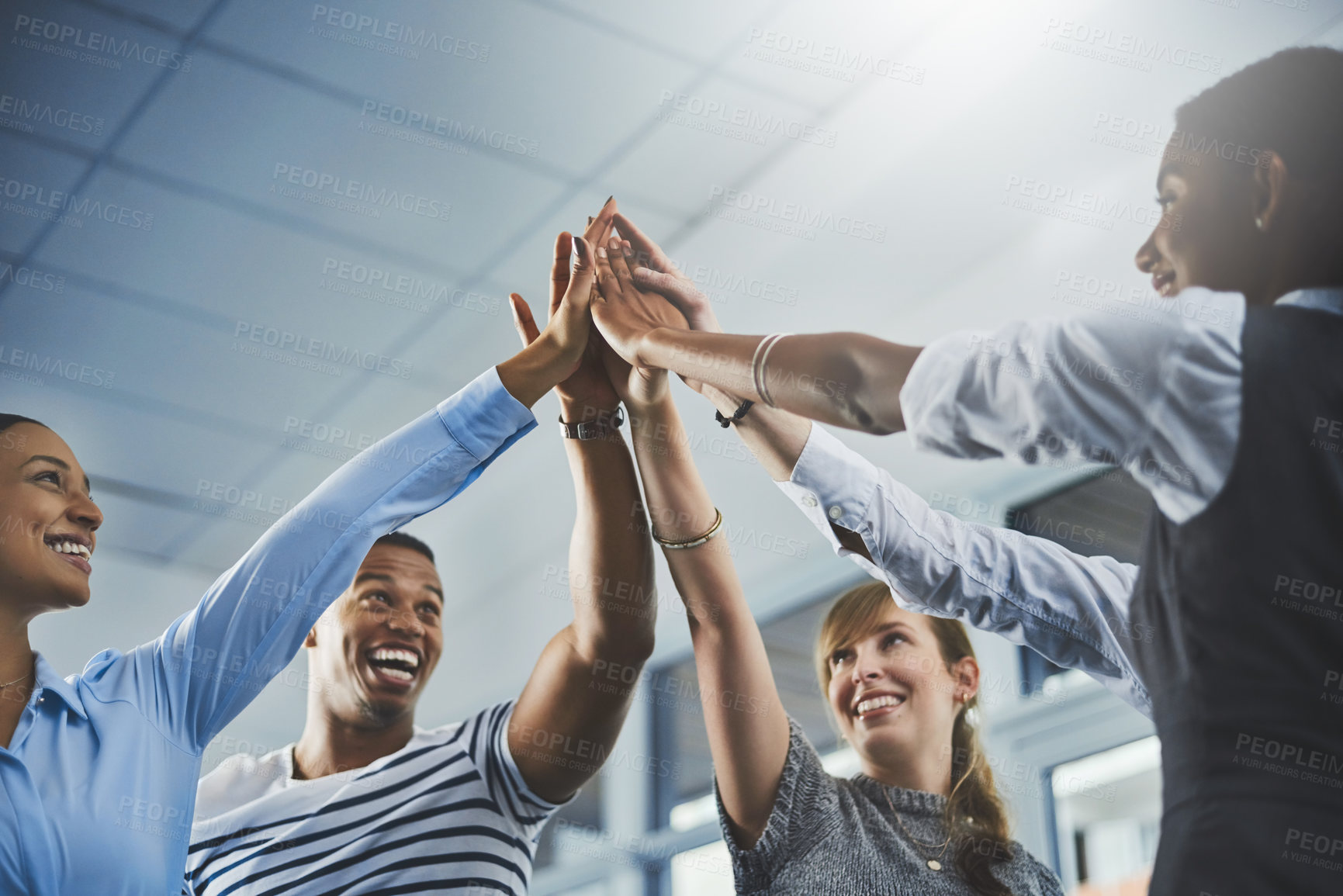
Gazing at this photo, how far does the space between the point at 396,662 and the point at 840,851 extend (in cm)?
89

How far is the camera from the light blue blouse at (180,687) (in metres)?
1.39

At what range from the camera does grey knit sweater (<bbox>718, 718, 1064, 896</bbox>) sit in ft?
5.16

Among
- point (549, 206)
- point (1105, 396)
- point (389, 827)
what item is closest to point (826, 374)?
point (1105, 396)

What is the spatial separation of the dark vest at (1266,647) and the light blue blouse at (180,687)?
3.37ft

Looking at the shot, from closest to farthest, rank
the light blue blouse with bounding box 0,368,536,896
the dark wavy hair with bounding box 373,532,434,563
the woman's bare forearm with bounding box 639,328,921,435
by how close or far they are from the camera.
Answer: the woman's bare forearm with bounding box 639,328,921,435, the light blue blouse with bounding box 0,368,536,896, the dark wavy hair with bounding box 373,532,434,563

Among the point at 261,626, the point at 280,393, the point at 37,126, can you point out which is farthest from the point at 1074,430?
the point at 280,393

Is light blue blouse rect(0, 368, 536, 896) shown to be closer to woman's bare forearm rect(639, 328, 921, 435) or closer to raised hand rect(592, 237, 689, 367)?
raised hand rect(592, 237, 689, 367)

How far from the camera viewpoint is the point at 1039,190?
97.3 inches

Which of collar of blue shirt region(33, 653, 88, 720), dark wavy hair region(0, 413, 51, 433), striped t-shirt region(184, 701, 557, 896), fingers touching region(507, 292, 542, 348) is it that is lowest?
striped t-shirt region(184, 701, 557, 896)

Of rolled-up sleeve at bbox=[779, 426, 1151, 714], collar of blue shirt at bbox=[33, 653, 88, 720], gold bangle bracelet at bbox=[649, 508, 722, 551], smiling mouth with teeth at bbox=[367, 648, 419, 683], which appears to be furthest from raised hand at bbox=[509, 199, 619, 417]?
collar of blue shirt at bbox=[33, 653, 88, 720]

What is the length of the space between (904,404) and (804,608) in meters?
2.82

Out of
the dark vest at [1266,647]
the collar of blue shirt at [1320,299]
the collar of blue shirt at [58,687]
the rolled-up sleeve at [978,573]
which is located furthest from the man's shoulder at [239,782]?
the collar of blue shirt at [1320,299]

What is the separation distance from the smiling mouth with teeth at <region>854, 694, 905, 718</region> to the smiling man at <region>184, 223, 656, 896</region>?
A: 14.5 inches

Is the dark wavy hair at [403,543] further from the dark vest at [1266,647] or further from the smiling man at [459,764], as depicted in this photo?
the dark vest at [1266,647]
